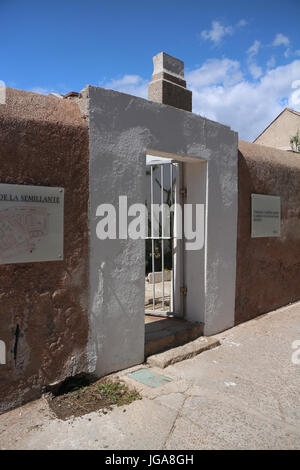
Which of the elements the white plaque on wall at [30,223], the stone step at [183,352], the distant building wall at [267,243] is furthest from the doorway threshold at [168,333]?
the white plaque on wall at [30,223]

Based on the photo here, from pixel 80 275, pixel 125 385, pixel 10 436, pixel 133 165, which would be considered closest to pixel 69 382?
pixel 125 385

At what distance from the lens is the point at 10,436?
2.70 m

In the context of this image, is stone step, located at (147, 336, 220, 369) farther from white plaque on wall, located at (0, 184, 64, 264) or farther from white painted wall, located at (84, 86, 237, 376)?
white plaque on wall, located at (0, 184, 64, 264)

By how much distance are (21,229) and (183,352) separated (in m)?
2.33

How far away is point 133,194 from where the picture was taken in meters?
3.88

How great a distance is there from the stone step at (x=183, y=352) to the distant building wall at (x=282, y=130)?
633 inches

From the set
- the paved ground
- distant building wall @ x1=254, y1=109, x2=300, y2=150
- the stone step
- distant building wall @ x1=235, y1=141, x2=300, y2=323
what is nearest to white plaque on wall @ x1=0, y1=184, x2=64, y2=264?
the paved ground

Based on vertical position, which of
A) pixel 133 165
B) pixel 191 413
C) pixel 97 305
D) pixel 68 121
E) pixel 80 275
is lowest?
pixel 191 413

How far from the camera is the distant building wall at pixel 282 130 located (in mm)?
18766

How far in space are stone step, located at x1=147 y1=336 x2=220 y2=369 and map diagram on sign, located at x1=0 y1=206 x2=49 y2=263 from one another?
1850 mm

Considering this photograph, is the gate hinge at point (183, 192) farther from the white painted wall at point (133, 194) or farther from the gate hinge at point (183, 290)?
the gate hinge at point (183, 290)

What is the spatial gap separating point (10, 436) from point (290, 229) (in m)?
5.47

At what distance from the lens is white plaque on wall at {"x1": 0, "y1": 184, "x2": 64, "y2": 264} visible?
2.95 meters

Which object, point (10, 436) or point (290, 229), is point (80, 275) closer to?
point (10, 436)
